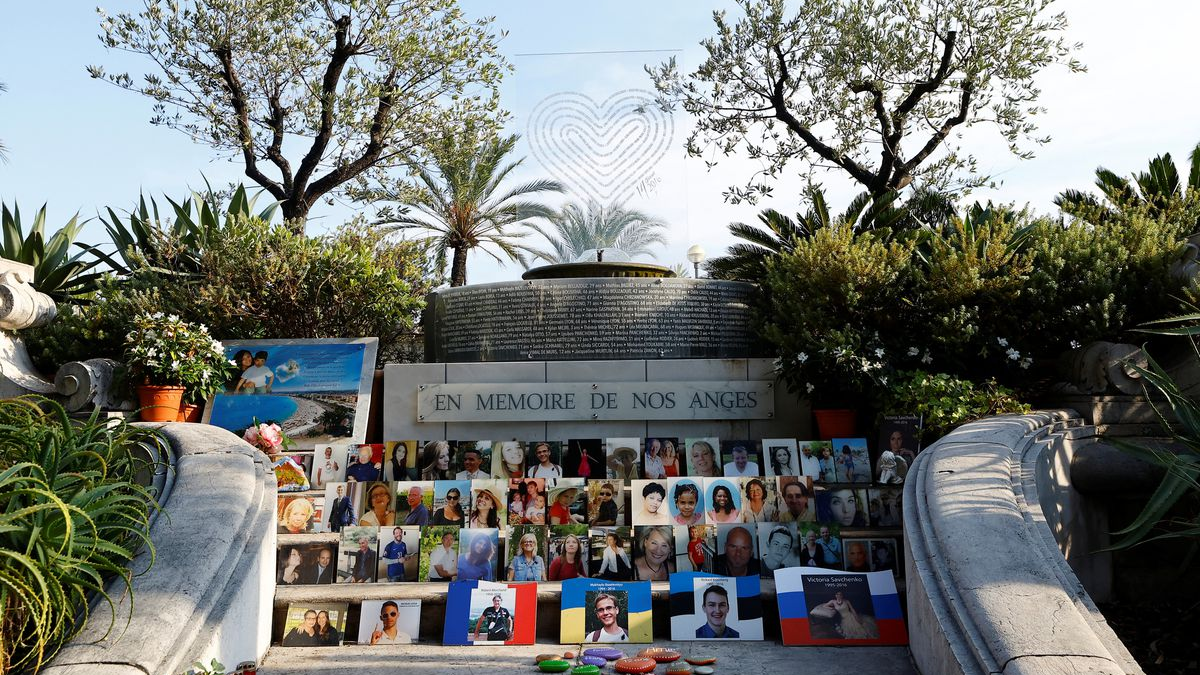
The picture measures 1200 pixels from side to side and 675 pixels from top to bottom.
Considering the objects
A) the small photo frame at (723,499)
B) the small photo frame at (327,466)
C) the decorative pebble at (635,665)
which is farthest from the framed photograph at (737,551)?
the small photo frame at (327,466)

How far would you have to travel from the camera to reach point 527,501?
684cm

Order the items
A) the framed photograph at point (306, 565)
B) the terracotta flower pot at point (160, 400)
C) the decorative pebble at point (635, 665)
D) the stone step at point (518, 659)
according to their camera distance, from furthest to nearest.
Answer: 1. the terracotta flower pot at point (160, 400)
2. the framed photograph at point (306, 565)
3. the stone step at point (518, 659)
4. the decorative pebble at point (635, 665)

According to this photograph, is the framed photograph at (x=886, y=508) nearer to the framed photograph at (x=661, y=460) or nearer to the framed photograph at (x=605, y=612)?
the framed photograph at (x=661, y=460)

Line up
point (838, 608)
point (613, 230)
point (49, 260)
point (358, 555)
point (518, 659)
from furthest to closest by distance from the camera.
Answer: point (49, 260), point (613, 230), point (358, 555), point (838, 608), point (518, 659)

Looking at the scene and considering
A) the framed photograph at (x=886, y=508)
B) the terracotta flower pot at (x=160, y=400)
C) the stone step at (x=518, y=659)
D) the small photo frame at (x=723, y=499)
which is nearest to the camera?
the stone step at (x=518, y=659)

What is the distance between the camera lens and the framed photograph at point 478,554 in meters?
6.04

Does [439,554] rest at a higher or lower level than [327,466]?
lower

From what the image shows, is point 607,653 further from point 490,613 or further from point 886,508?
point 886,508

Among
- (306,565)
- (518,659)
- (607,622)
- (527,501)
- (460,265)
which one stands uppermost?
(460,265)

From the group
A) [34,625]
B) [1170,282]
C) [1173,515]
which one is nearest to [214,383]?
[34,625]

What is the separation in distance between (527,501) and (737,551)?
153 cm

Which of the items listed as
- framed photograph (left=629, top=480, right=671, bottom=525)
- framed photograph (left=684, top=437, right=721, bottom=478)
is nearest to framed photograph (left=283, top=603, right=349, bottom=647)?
framed photograph (left=629, top=480, right=671, bottom=525)

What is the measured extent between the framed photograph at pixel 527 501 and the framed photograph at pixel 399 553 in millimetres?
752

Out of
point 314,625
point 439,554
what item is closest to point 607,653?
point 439,554
